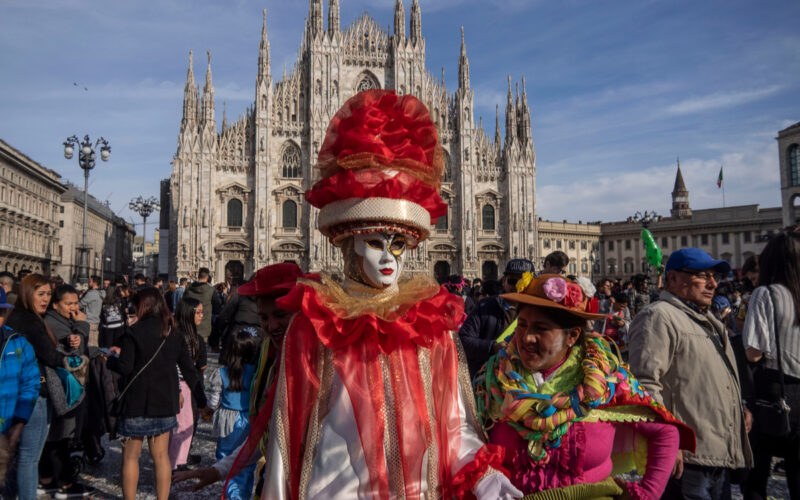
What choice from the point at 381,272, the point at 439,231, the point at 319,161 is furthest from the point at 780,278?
the point at 439,231

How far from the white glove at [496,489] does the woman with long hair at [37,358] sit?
11.5 feet

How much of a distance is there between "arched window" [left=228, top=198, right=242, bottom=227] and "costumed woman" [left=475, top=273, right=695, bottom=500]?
28653mm

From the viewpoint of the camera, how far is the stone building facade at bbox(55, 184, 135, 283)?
157 feet

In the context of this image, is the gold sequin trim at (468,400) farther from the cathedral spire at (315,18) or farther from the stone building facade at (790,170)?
the stone building facade at (790,170)

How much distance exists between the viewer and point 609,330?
655 centimetres

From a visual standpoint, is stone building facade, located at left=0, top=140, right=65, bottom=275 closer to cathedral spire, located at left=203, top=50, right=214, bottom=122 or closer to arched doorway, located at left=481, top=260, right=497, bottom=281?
cathedral spire, located at left=203, top=50, right=214, bottom=122

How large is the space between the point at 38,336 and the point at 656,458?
13.6 ft

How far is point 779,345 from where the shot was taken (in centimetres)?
318

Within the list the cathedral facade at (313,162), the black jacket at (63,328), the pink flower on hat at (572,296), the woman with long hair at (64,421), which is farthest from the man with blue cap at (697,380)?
the cathedral facade at (313,162)

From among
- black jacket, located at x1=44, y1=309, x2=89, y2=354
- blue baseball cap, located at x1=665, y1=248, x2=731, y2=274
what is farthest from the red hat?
black jacket, located at x1=44, y1=309, x2=89, y2=354

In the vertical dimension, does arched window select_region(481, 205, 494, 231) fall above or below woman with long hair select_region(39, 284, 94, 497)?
above

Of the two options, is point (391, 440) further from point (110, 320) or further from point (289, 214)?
point (289, 214)

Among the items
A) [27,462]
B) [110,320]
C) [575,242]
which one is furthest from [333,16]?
[575,242]

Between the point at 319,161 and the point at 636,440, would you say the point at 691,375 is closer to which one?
the point at 636,440
